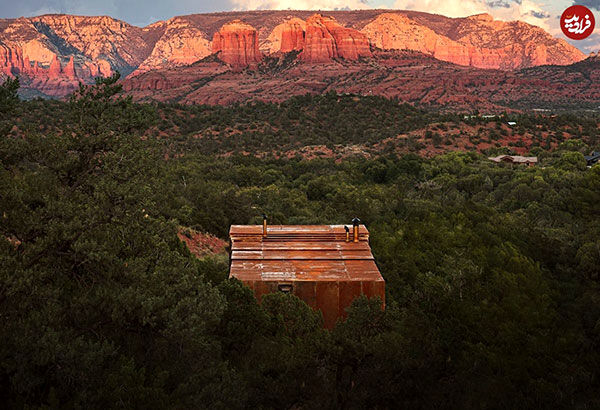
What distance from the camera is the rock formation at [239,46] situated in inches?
6496

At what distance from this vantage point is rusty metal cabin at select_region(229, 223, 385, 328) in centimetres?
1349

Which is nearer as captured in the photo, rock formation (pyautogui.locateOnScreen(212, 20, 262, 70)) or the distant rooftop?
the distant rooftop

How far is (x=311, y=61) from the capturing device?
159 meters

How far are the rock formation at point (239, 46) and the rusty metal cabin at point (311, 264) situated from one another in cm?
15207

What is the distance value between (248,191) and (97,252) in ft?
89.5

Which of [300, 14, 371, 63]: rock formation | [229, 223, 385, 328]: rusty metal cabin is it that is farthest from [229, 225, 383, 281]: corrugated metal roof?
[300, 14, 371, 63]: rock formation

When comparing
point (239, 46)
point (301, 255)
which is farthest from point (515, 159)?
point (239, 46)

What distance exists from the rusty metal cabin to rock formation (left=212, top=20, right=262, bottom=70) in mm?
152070

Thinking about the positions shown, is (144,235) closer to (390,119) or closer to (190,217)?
(190,217)

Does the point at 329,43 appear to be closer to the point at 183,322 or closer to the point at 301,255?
the point at 301,255

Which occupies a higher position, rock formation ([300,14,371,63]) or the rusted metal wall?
the rusted metal wall

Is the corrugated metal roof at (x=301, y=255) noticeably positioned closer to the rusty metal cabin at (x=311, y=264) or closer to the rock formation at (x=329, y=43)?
the rusty metal cabin at (x=311, y=264)

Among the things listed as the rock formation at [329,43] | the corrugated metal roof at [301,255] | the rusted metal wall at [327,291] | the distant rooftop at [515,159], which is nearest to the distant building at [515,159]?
the distant rooftop at [515,159]

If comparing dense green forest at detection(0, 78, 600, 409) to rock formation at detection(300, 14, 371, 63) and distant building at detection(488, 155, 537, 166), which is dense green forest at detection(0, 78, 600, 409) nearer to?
distant building at detection(488, 155, 537, 166)
